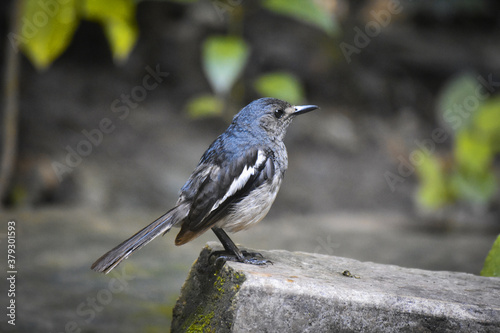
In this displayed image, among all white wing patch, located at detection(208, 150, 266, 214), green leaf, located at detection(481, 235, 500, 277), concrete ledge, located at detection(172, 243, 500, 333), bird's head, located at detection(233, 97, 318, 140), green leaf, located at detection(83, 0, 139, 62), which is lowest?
green leaf, located at detection(481, 235, 500, 277)

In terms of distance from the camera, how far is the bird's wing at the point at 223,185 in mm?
2824

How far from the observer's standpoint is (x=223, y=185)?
9.48ft

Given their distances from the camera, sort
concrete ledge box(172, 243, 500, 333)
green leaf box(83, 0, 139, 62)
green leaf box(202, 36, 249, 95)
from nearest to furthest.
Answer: concrete ledge box(172, 243, 500, 333)
green leaf box(202, 36, 249, 95)
green leaf box(83, 0, 139, 62)

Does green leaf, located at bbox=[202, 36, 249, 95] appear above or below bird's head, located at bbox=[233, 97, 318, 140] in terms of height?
above

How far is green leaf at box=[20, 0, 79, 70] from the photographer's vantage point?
5.50m

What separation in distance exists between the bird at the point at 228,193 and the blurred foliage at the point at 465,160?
358cm

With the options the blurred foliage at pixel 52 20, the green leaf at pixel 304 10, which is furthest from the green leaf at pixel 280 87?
the blurred foliage at pixel 52 20

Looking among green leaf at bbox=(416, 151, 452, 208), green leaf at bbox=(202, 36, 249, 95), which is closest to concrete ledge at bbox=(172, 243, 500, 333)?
green leaf at bbox=(202, 36, 249, 95)

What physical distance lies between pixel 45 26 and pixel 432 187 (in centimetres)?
431

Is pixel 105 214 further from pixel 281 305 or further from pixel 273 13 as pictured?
pixel 281 305

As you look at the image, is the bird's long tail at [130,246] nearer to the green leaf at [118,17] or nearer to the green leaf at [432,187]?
the green leaf at [118,17]

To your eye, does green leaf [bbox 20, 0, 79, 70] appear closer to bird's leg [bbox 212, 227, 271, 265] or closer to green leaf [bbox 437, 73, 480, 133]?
bird's leg [bbox 212, 227, 271, 265]

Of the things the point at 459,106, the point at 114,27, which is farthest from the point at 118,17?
the point at 459,106

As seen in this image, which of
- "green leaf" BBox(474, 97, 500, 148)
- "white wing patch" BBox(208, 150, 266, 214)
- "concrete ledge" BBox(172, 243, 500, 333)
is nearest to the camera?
"concrete ledge" BBox(172, 243, 500, 333)
